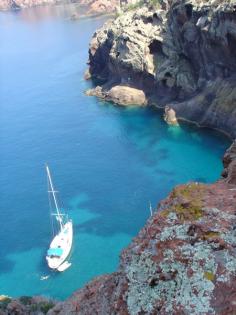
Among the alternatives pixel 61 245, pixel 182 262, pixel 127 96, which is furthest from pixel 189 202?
pixel 127 96

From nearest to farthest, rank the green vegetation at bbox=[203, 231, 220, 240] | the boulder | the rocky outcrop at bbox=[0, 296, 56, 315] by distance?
the green vegetation at bbox=[203, 231, 220, 240]
the rocky outcrop at bbox=[0, 296, 56, 315]
the boulder

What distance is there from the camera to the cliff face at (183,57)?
7650 centimetres

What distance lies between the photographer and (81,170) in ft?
251

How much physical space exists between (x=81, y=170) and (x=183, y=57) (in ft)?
105

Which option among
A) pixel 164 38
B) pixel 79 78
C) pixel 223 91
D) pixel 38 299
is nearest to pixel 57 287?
pixel 38 299

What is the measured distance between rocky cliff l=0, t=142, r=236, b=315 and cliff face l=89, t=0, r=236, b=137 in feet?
207

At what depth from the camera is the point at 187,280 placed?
10602 mm

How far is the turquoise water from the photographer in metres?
53.8

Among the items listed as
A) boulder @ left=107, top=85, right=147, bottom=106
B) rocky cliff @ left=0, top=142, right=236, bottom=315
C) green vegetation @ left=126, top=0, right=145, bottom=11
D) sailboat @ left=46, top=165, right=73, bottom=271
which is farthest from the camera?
green vegetation @ left=126, top=0, right=145, bottom=11

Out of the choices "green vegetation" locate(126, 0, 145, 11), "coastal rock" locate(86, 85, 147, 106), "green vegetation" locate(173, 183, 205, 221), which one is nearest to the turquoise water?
"coastal rock" locate(86, 85, 147, 106)

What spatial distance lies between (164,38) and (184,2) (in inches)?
426

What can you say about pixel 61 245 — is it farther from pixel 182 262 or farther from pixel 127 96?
pixel 127 96

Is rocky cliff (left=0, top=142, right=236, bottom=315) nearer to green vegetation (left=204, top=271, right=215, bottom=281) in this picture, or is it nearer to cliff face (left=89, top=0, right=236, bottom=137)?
green vegetation (left=204, top=271, right=215, bottom=281)

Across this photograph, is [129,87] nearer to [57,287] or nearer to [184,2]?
[184,2]
